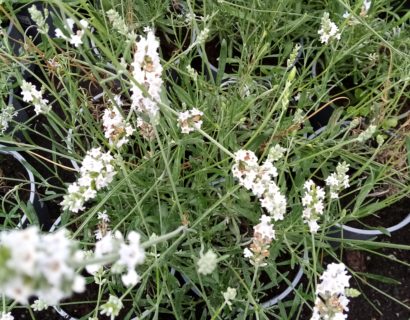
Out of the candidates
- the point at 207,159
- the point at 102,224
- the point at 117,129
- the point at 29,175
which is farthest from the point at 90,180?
the point at 29,175

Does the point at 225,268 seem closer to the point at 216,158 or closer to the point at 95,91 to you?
the point at 216,158

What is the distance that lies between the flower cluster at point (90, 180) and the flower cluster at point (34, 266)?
0.47m

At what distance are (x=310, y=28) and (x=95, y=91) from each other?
72 centimetres

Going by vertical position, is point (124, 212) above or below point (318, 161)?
above

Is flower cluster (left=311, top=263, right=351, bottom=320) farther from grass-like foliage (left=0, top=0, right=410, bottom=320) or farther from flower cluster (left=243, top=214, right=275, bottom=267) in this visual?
flower cluster (left=243, top=214, right=275, bottom=267)

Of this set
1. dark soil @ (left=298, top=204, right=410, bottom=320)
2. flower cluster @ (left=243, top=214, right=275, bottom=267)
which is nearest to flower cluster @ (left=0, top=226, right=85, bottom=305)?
flower cluster @ (left=243, top=214, right=275, bottom=267)

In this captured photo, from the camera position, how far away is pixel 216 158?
138 centimetres

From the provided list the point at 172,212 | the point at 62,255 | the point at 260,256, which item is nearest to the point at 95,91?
the point at 172,212

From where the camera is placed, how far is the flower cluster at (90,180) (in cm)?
95

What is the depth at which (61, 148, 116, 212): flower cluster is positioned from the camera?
3.12 ft

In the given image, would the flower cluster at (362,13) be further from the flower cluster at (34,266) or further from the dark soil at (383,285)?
the flower cluster at (34,266)

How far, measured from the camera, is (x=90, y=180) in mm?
989

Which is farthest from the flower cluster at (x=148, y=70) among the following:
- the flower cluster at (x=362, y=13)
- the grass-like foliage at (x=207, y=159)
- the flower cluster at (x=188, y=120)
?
the flower cluster at (x=362, y=13)

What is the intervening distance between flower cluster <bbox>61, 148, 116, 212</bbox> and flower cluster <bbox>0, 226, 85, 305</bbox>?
0.47 m
